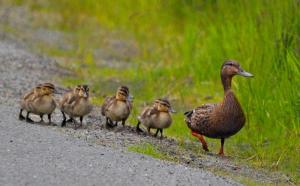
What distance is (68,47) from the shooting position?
2097 centimetres

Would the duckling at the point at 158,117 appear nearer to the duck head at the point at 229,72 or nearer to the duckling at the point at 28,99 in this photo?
the duck head at the point at 229,72

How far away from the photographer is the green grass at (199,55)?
1346 centimetres

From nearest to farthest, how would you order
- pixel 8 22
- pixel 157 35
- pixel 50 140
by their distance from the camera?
pixel 50 140
pixel 157 35
pixel 8 22

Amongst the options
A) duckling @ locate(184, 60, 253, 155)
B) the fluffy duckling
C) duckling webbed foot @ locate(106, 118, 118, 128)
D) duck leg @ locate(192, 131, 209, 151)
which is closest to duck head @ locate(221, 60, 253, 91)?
duckling @ locate(184, 60, 253, 155)

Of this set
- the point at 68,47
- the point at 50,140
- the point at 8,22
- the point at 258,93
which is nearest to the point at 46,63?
the point at 68,47

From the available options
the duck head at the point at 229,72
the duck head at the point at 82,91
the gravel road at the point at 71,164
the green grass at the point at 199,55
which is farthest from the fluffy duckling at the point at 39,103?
the duck head at the point at 229,72

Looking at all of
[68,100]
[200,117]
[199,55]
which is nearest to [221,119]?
[200,117]

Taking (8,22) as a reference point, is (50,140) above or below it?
below

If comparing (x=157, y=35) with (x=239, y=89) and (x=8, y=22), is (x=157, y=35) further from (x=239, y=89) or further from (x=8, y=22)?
(x=239, y=89)

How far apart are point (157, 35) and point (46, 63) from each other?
2.71 metres

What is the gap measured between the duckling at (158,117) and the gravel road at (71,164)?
1.58m

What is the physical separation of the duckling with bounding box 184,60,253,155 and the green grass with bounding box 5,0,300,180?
1.24ft

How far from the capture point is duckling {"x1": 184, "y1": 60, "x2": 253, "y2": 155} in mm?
12695

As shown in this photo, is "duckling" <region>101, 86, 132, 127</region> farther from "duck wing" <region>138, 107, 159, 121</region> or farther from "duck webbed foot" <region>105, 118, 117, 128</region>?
"duck wing" <region>138, 107, 159, 121</region>
